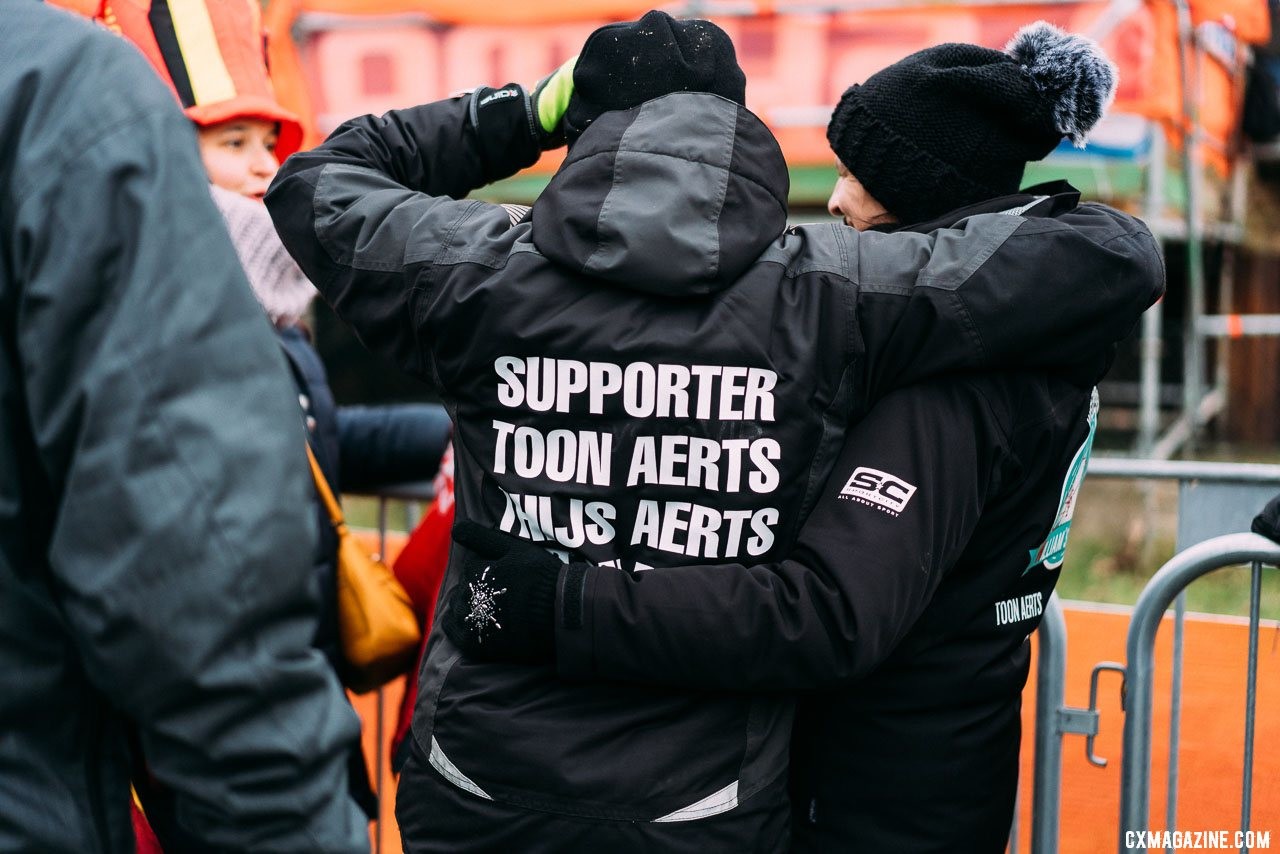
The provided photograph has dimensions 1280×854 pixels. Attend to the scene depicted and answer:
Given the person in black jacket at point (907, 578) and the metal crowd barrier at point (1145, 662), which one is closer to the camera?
the person in black jacket at point (907, 578)

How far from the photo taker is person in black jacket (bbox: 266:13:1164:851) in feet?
5.22

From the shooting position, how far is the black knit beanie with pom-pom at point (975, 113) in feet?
6.01

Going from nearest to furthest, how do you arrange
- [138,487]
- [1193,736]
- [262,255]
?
[138,487]
[262,255]
[1193,736]

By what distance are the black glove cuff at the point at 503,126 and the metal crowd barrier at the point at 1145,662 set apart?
1.53 meters

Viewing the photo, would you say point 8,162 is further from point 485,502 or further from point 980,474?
point 980,474

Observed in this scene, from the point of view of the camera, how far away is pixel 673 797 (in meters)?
1.63

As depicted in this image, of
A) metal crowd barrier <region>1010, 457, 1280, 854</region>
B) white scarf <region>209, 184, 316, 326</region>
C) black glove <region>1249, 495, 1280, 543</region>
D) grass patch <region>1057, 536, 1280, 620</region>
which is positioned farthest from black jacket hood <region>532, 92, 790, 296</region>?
grass patch <region>1057, 536, 1280, 620</region>

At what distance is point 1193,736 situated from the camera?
282cm

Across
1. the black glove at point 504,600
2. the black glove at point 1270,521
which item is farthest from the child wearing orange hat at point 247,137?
the black glove at point 1270,521

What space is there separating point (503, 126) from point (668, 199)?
0.51 m

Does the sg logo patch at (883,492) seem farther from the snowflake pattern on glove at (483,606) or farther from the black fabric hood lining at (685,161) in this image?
the snowflake pattern on glove at (483,606)

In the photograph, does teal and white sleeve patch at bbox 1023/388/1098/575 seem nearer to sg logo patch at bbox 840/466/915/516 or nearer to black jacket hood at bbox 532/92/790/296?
sg logo patch at bbox 840/466/915/516

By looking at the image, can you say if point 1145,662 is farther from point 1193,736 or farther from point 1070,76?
point 1070,76

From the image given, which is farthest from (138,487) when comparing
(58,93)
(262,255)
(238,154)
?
(238,154)
